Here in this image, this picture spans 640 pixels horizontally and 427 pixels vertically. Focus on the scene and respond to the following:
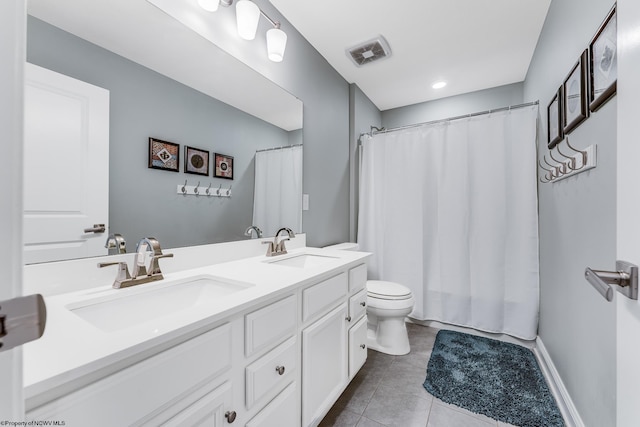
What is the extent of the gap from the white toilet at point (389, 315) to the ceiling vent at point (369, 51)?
6.24 ft

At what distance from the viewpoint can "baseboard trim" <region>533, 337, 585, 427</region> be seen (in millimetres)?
1307

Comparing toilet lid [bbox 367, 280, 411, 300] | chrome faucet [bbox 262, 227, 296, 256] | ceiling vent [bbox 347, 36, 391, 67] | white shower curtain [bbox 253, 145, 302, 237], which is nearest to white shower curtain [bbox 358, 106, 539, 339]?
toilet lid [bbox 367, 280, 411, 300]

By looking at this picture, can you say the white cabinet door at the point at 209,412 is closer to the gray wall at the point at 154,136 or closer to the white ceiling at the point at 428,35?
the gray wall at the point at 154,136

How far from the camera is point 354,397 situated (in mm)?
1571

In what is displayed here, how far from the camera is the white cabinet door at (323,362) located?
1.12 meters

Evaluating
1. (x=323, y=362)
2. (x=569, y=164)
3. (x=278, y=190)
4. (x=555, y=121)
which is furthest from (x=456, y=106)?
(x=323, y=362)

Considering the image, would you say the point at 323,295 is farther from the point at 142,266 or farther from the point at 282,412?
the point at 142,266

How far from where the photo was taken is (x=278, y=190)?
5.81 feet

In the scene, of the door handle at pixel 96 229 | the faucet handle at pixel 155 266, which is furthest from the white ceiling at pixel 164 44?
the faucet handle at pixel 155 266

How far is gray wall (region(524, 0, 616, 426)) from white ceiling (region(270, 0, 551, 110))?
25 cm

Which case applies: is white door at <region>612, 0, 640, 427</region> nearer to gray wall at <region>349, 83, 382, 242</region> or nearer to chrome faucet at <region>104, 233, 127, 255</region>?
chrome faucet at <region>104, 233, 127, 255</region>

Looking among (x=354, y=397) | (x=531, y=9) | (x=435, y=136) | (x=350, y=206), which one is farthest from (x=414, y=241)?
(x=531, y=9)

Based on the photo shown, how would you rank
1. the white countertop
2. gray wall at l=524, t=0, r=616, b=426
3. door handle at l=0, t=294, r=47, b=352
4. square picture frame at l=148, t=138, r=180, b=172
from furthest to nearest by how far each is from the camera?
1. square picture frame at l=148, t=138, r=180, b=172
2. gray wall at l=524, t=0, r=616, b=426
3. the white countertop
4. door handle at l=0, t=294, r=47, b=352

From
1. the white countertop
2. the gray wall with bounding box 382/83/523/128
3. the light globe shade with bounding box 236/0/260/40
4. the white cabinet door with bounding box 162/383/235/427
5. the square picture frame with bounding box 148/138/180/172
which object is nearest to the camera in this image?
the white countertop
